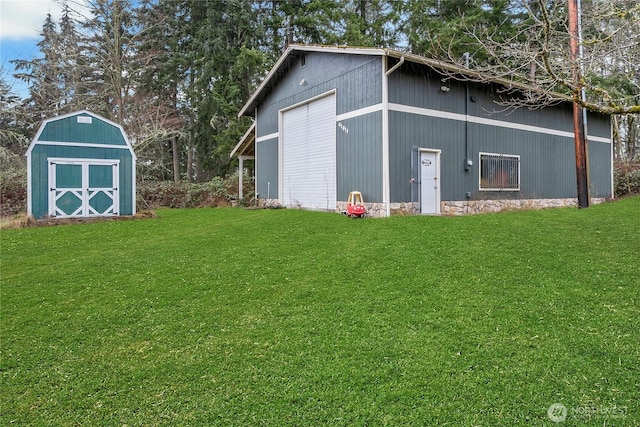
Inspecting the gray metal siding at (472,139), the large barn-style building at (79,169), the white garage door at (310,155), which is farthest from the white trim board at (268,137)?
the gray metal siding at (472,139)

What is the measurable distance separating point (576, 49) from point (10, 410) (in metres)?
9.88

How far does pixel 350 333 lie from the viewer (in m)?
3.12

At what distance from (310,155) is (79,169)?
6288 mm

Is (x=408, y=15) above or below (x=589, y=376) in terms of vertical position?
above

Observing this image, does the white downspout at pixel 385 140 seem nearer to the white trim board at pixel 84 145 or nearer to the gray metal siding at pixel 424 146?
the gray metal siding at pixel 424 146

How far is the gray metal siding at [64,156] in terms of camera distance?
9.66 meters

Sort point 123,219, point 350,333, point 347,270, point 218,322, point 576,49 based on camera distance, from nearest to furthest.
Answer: point 350,333 → point 218,322 → point 347,270 → point 576,49 → point 123,219

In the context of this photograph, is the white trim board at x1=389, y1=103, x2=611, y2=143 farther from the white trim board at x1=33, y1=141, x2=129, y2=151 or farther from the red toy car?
the white trim board at x1=33, y1=141, x2=129, y2=151

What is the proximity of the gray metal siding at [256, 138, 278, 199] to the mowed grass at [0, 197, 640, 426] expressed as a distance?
7.68 metres

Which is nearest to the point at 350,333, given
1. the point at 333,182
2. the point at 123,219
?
the point at 333,182

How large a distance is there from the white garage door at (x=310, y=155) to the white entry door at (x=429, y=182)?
92.1 inches

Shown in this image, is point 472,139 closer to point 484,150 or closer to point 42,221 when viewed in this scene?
point 484,150

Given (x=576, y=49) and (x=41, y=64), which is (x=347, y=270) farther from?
(x=41, y=64)

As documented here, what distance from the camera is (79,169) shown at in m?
10.2
